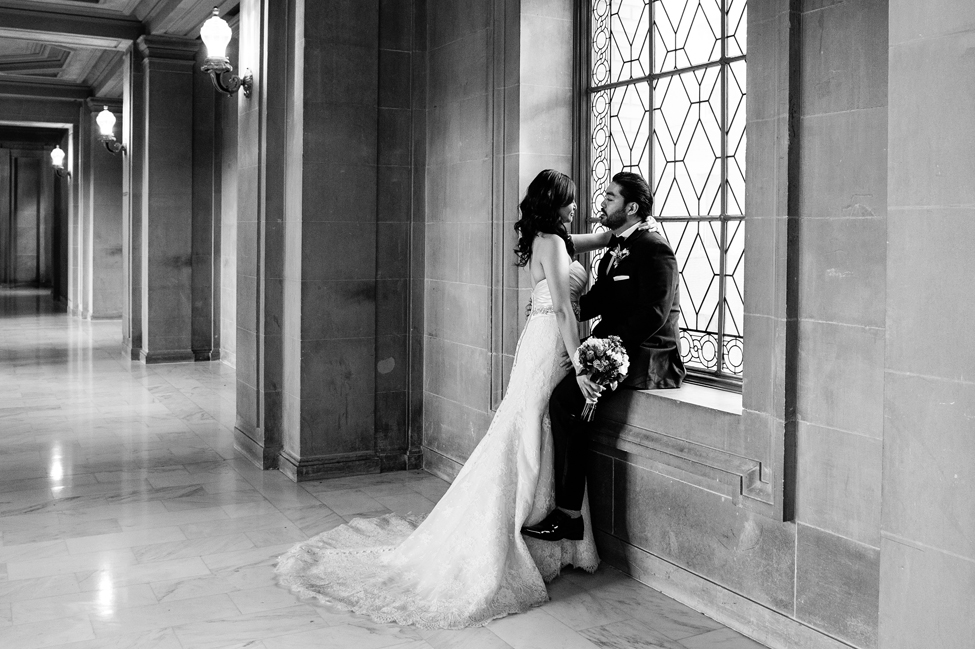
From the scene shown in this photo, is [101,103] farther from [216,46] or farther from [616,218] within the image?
[616,218]

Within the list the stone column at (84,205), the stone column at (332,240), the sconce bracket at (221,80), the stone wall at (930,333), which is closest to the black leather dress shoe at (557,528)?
the stone wall at (930,333)

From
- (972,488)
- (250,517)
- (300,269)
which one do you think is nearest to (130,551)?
(250,517)

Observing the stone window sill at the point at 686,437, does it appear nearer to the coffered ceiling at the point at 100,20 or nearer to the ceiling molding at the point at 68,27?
the coffered ceiling at the point at 100,20

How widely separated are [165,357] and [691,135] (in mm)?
10645

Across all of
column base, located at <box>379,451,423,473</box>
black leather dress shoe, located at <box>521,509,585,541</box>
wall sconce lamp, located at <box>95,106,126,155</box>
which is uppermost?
wall sconce lamp, located at <box>95,106,126,155</box>

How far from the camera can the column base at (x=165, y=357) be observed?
14.1m

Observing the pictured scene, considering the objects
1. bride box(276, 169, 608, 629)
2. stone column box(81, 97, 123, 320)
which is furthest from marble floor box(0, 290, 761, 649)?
stone column box(81, 97, 123, 320)

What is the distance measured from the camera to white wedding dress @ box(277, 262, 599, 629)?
15.7ft

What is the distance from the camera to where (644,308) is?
16.5 ft

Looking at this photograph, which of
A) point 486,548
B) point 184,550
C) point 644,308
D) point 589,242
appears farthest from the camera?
point 184,550

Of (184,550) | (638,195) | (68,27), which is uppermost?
(68,27)

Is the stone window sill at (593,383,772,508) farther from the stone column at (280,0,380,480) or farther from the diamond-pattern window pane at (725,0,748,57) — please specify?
the stone column at (280,0,380,480)

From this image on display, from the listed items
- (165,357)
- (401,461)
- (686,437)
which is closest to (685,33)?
(686,437)

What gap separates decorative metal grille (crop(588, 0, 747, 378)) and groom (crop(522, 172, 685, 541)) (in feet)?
0.94
